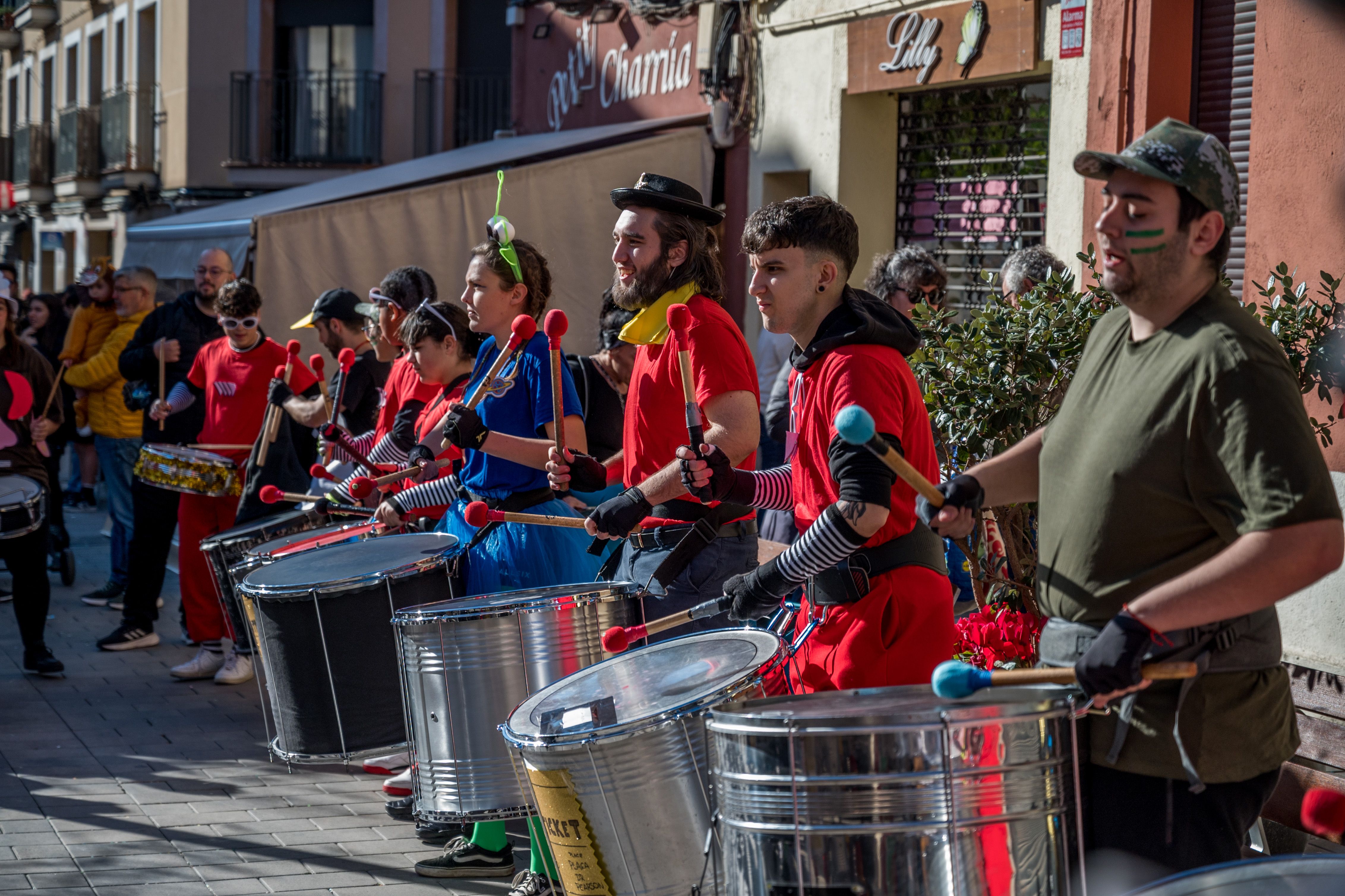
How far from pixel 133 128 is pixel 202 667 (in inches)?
806

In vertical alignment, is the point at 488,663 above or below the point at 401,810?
above

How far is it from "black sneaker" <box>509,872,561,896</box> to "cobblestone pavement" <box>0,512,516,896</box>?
0.77ft

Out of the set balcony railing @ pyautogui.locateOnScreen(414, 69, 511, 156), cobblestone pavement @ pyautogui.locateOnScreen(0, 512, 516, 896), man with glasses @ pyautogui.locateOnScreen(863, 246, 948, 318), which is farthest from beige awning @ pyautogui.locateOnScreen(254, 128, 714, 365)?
balcony railing @ pyautogui.locateOnScreen(414, 69, 511, 156)

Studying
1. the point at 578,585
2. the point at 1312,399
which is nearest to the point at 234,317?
the point at 578,585

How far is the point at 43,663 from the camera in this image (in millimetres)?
6844

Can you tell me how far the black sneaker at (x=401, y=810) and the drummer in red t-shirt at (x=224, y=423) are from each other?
2.16m

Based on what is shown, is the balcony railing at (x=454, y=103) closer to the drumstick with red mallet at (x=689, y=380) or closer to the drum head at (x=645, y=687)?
the drumstick with red mallet at (x=689, y=380)

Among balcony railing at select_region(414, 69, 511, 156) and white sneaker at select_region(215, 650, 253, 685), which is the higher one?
balcony railing at select_region(414, 69, 511, 156)

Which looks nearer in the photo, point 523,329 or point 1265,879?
point 1265,879

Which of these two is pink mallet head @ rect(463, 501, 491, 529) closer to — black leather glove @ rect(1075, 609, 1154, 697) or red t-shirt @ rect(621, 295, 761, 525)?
red t-shirt @ rect(621, 295, 761, 525)

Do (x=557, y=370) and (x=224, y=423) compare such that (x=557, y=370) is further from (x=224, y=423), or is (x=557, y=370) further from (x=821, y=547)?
(x=224, y=423)

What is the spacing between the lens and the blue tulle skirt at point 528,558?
443cm

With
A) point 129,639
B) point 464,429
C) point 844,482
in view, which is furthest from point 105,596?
point 844,482

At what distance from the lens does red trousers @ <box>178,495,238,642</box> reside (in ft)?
22.9
